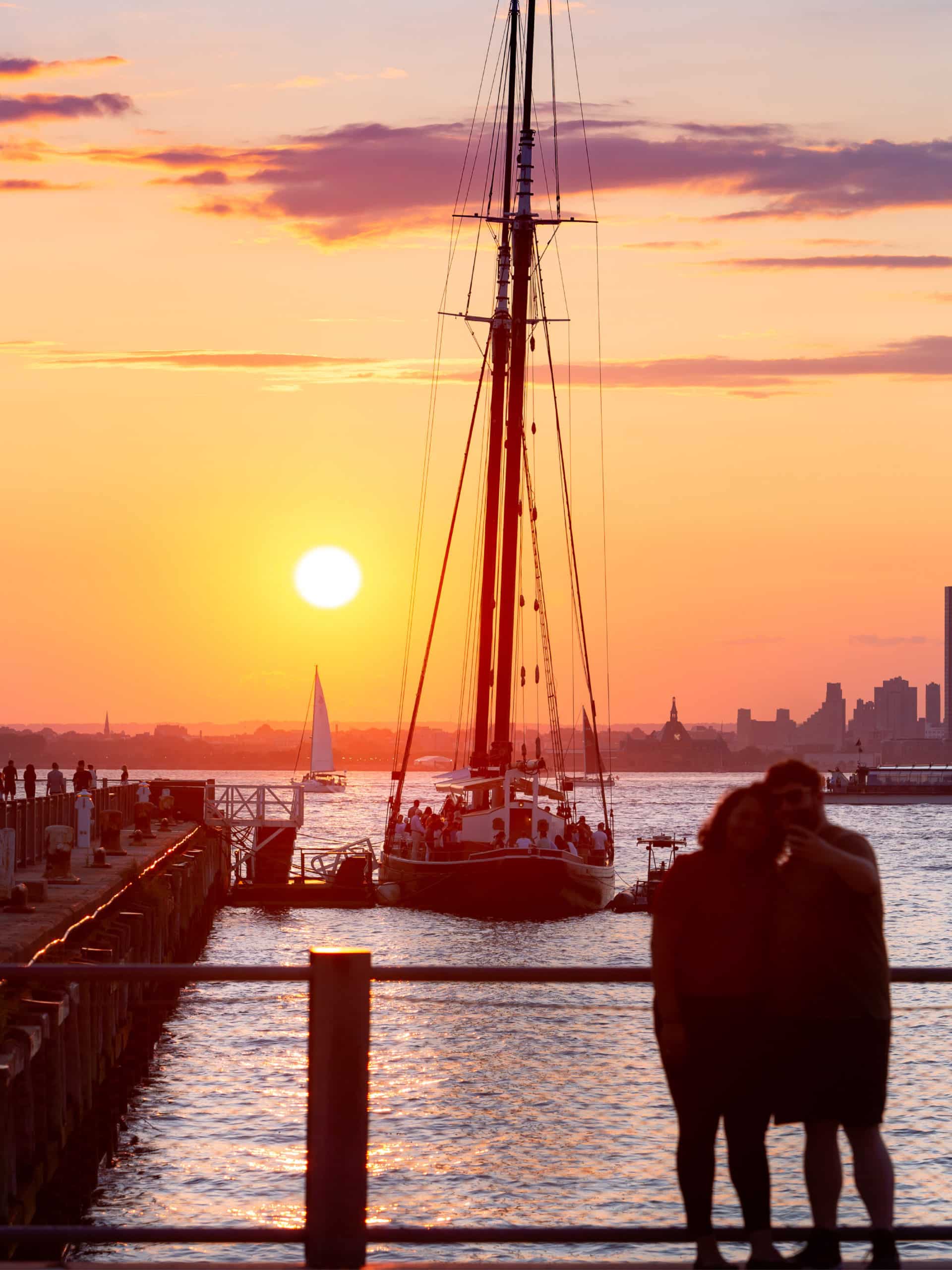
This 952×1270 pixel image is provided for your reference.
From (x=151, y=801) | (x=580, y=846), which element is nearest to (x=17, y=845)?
(x=580, y=846)

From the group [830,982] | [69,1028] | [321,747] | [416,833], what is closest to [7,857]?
[69,1028]

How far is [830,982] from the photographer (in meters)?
6.80

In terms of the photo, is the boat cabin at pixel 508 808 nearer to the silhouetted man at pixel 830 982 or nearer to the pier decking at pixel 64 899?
the pier decking at pixel 64 899

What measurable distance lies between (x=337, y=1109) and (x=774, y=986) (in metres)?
1.84

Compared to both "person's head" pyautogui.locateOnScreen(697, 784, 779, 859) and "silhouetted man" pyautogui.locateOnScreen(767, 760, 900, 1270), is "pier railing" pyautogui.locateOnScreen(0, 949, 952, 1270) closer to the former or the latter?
"silhouetted man" pyautogui.locateOnScreen(767, 760, 900, 1270)

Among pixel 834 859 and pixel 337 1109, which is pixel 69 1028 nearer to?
pixel 337 1109

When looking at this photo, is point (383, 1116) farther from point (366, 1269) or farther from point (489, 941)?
point (489, 941)

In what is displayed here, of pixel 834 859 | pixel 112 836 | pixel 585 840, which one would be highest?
pixel 834 859

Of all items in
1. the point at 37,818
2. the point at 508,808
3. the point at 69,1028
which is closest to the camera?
the point at 69,1028

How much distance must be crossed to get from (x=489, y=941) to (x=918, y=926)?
22666 millimetres

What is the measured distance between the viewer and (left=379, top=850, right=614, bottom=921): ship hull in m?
54.6

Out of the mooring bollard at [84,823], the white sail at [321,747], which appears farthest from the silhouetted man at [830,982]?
the white sail at [321,747]

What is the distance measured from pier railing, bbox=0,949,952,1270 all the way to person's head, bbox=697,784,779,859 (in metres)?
0.75

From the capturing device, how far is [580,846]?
5750 cm
